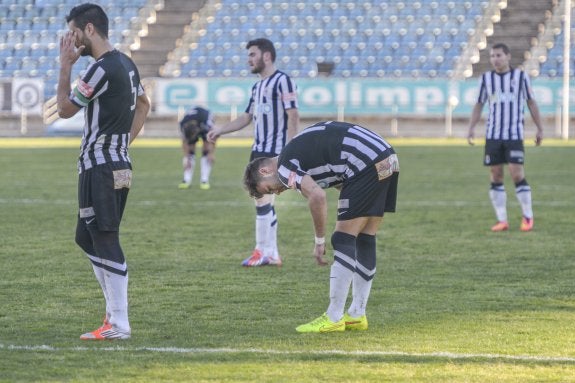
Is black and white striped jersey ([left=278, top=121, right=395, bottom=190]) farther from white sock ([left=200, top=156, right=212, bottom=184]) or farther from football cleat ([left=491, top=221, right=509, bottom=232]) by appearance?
white sock ([left=200, top=156, right=212, bottom=184])

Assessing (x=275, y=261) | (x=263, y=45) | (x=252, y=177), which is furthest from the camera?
(x=275, y=261)

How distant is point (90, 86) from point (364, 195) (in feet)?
5.81

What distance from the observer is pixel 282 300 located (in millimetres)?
8398

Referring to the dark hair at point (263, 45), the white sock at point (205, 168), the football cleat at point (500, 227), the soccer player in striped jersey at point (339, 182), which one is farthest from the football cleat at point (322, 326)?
the white sock at point (205, 168)

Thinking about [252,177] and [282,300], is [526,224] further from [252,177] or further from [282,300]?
[252,177]

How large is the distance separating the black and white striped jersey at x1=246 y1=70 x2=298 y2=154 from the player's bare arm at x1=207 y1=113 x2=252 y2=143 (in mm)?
133

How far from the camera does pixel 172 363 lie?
6051 millimetres

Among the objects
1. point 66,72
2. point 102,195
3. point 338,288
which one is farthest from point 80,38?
point 338,288

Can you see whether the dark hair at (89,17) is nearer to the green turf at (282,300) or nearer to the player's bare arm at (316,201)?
the player's bare arm at (316,201)

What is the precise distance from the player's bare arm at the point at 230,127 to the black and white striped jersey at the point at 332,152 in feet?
9.53

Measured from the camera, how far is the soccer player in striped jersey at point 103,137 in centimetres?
656

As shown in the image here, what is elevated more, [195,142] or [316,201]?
[316,201]

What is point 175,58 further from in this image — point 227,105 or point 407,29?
point 407,29

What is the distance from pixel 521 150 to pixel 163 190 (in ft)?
25.5
